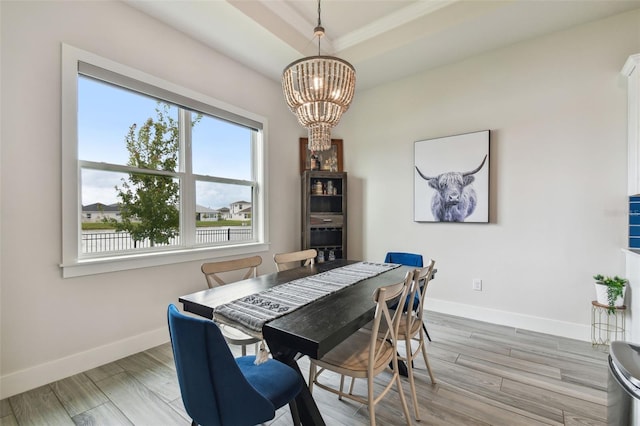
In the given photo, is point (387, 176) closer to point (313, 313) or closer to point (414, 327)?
point (414, 327)

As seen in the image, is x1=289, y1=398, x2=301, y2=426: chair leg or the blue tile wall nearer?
x1=289, y1=398, x2=301, y2=426: chair leg

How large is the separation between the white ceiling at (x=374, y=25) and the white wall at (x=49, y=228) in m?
0.42

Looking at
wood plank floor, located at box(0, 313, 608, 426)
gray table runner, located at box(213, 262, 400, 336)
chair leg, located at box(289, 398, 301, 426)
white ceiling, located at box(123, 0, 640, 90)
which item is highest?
white ceiling, located at box(123, 0, 640, 90)

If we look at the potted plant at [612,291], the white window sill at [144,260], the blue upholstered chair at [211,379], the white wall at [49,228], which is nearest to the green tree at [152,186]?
the white window sill at [144,260]

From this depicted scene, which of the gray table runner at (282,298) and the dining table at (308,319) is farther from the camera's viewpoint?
the gray table runner at (282,298)

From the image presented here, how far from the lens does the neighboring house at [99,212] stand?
2244 millimetres

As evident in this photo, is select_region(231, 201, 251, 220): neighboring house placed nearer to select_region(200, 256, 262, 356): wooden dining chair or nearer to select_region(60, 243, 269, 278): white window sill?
select_region(60, 243, 269, 278): white window sill

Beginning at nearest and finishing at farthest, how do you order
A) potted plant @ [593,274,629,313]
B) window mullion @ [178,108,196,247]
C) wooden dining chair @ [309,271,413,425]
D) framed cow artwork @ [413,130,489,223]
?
wooden dining chair @ [309,271,413,425]
potted plant @ [593,274,629,313]
window mullion @ [178,108,196,247]
framed cow artwork @ [413,130,489,223]

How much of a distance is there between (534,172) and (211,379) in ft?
10.9

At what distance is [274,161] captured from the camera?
372 centimetres

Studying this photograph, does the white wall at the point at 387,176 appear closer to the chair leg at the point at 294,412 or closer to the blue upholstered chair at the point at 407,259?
the blue upholstered chair at the point at 407,259

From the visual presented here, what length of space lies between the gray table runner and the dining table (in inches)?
1.5

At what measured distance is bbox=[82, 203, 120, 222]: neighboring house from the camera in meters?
2.24

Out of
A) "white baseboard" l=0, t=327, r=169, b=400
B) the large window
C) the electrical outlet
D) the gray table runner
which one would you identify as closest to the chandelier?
the gray table runner
